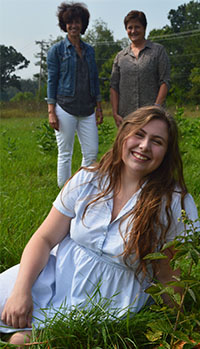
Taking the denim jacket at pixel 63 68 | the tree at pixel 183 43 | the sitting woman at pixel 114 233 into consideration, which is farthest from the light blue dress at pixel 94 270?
the tree at pixel 183 43

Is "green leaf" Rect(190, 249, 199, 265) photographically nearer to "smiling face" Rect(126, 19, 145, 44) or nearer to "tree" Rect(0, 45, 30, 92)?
"smiling face" Rect(126, 19, 145, 44)

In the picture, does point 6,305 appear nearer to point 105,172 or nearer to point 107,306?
point 107,306

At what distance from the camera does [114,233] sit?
1.82 m

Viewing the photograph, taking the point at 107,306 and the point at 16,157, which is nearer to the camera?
the point at 107,306

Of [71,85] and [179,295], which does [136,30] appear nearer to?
[71,85]

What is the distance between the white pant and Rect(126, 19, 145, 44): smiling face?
2.54ft

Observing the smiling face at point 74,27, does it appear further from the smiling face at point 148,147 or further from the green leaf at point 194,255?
the green leaf at point 194,255

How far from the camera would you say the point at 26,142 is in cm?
731

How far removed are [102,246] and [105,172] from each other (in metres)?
0.35

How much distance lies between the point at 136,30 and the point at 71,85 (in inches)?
28.8

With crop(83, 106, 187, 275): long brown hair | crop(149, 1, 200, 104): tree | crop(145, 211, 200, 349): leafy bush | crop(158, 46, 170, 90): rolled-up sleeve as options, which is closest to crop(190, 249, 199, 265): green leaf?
crop(145, 211, 200, 349): leafy bush

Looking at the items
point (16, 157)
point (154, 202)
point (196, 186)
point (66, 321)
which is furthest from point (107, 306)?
point (16, 157)

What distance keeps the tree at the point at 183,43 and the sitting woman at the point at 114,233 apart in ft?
112

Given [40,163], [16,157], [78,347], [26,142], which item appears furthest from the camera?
[26,142]
